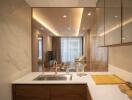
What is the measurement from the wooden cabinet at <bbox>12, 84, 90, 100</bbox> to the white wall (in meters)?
0.17

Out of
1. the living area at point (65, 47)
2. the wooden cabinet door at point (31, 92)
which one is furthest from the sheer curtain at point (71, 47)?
the wooden cabinet door at point (31, 92)

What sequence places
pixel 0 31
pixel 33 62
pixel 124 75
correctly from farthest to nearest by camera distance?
pixel 33 62 < pixel 124 75 < pixel 0 31

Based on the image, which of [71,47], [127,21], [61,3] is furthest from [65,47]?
[127,21]

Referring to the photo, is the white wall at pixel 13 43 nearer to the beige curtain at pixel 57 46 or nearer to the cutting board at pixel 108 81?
the beige curtain at pixel 57 46

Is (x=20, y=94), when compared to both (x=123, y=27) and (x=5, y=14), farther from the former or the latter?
(x=123, y=27)

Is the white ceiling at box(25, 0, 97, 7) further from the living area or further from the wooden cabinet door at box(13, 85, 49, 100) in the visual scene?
the wooden cabinet door at box(13, 85, 49, 100)

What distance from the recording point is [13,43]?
214 cm

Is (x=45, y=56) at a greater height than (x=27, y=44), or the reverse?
(x=27, y=44)

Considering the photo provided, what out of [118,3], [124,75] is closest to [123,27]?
[118,3]

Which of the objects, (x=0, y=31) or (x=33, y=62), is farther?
(x=33, y=62)

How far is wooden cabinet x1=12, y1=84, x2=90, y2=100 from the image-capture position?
2.12 metres

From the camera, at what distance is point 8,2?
199 centimetres

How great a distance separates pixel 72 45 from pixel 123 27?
10.8 feet

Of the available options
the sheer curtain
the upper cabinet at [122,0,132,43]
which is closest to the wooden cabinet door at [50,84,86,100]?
the upper cabinet at [122,0,132,43]
